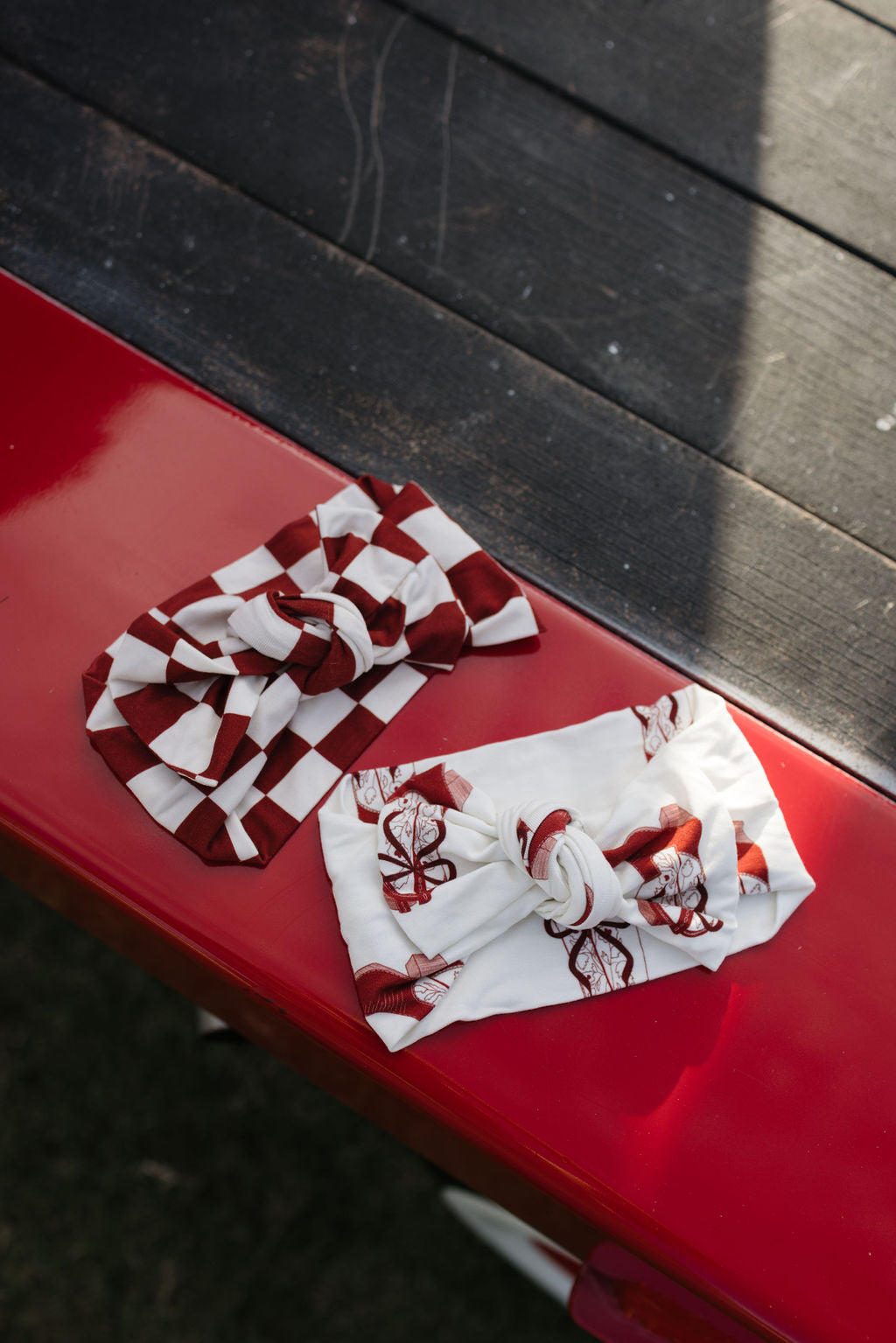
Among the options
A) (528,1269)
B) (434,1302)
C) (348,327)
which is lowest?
(434,1302)

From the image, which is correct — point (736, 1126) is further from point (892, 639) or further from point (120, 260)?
point (120, 260)

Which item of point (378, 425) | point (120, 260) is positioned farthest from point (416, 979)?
point (120, 260)

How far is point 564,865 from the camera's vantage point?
30.0 inches

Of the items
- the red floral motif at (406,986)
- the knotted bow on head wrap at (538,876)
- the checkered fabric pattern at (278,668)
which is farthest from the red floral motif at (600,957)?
the checkered fabric pattern at (278,668)

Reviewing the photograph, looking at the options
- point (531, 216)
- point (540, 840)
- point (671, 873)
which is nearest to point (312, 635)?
point (540, 840)

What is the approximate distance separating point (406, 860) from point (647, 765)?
239mm

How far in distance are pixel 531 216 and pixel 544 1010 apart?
3.01ft

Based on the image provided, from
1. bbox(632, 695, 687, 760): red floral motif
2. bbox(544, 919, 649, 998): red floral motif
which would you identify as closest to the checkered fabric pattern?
bbox(632, 695, 687, 760): red floral motif

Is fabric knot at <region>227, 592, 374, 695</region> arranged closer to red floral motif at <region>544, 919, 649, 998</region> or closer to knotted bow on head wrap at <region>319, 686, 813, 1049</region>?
knotted bow on head wrap at <region>319, 686, 813, 1049</region>

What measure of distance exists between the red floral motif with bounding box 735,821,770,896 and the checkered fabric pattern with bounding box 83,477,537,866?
0.28 m

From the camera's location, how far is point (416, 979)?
2.56ft

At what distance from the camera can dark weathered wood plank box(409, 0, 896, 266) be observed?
1158mm

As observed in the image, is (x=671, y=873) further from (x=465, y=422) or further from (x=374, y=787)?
(x=465, y=422)

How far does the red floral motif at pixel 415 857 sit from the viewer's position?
806 mm
